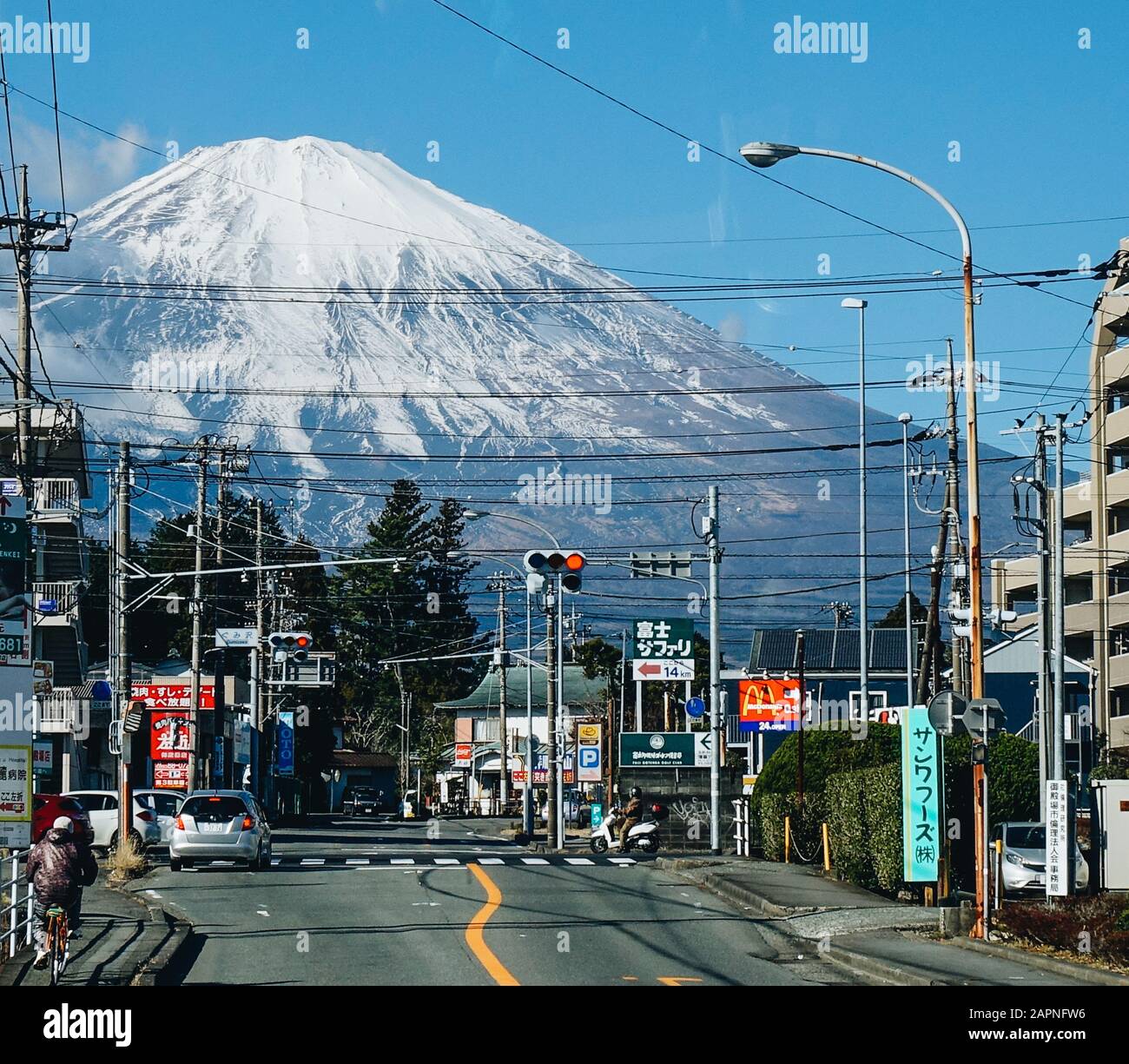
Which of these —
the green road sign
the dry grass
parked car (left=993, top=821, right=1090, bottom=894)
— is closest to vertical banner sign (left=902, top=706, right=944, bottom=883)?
parked car (left=993, top=821, right=1090, bottom=894)

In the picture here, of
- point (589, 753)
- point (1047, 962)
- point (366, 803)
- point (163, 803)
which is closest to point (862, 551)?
point (589, 753)

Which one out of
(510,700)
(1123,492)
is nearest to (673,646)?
(1123,492)

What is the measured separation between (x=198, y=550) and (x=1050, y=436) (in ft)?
88.8

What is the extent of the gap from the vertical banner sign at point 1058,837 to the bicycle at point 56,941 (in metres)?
12.6

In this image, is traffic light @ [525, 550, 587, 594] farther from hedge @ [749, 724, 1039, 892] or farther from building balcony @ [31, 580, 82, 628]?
building balcony @ [31, 580, 82, 628]

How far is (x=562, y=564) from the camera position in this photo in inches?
1387

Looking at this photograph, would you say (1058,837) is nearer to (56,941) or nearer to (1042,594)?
(56,941)

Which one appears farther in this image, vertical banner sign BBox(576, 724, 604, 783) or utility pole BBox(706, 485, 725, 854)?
vertical banner sign BBox(576, 724, 604, 783)

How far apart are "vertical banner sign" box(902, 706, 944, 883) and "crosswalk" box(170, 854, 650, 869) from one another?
515 inches

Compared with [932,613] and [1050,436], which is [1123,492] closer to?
[932,613]

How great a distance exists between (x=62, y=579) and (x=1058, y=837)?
44.4 metres

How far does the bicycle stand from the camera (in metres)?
14.9

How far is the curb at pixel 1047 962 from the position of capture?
52.3 ft

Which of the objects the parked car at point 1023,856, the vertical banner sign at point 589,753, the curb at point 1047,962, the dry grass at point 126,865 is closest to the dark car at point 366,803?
the vertical banner sign at point 589,753
